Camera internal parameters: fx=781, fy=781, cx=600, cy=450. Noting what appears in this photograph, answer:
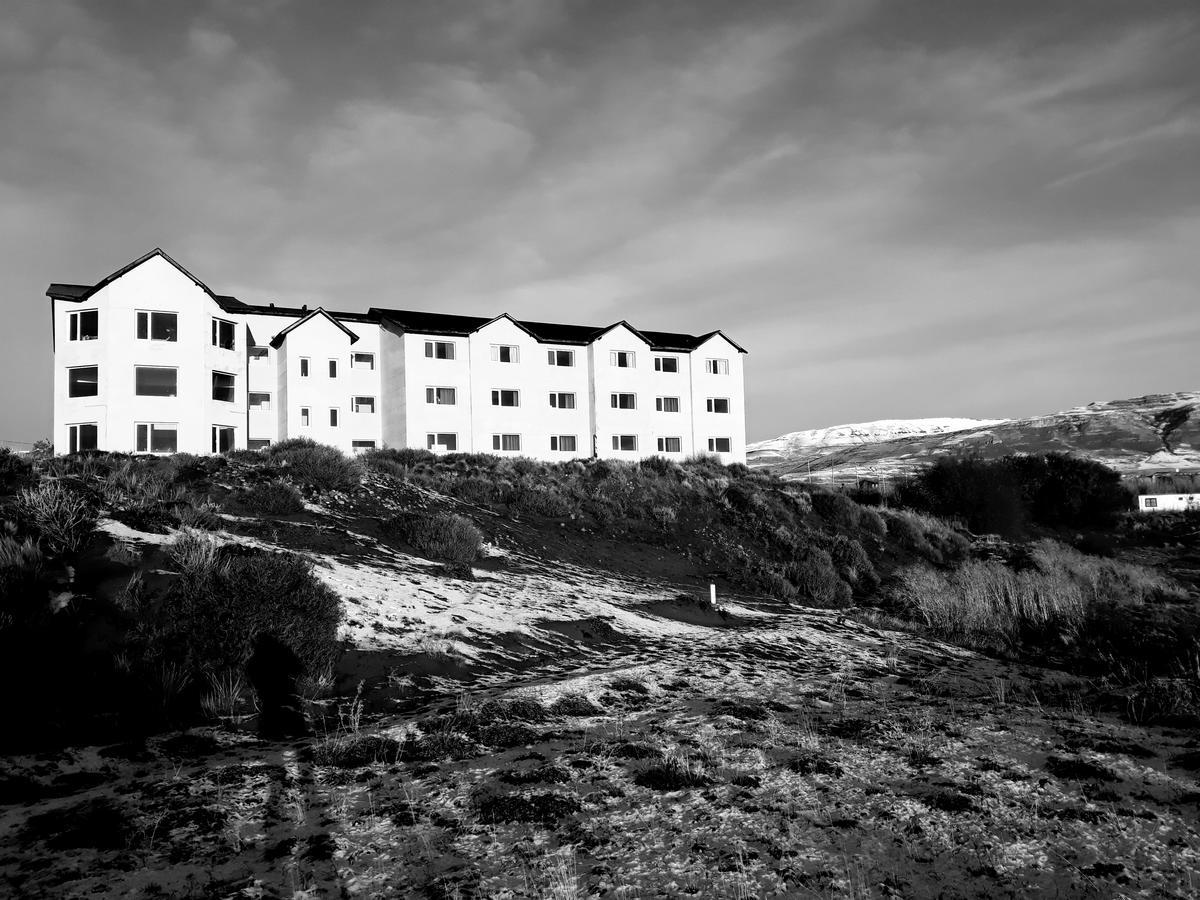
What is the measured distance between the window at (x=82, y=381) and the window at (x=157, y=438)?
9.17ft

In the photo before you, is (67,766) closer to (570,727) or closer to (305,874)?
(305,874)

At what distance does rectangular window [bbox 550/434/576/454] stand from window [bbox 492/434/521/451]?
7.38ft

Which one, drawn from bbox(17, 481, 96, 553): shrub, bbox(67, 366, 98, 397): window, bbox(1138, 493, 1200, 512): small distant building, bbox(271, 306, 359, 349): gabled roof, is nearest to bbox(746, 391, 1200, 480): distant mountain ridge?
bbox(1138, 493, 1200, 512): small distant building

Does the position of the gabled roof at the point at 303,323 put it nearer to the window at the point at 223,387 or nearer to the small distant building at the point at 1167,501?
the window at the point at 223,387

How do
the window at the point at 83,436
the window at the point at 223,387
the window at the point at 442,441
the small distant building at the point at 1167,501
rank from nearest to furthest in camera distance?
the window at the point at 83,436, the window at the point at 223,387, the window at the point at 442,441, the small distant building at the point at 1167,501

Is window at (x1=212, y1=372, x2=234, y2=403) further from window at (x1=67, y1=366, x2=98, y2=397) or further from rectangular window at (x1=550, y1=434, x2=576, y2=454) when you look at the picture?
rectangular window at (x1=550, y1=434, x2=576, y2=454)

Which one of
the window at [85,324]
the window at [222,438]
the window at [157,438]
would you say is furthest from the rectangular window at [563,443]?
the window at [85,324]

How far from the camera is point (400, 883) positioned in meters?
5.60

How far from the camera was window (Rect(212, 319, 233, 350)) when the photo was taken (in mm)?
38125

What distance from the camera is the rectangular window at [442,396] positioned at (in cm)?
4559

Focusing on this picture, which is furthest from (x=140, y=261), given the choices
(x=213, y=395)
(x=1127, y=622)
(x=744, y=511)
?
(x=1127, y=622)

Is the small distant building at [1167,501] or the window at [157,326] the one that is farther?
the small distant building at [1167,501]

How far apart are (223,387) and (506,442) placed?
15.8 metres

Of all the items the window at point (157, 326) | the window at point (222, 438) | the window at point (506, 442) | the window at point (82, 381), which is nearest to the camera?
the window at point (82, 381)
